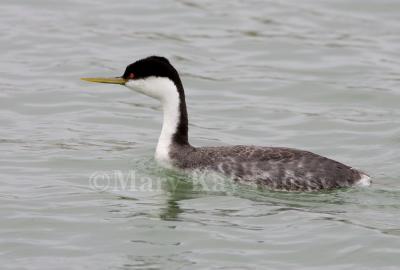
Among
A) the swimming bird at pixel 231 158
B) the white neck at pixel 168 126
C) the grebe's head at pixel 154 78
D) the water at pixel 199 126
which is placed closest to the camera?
the water at pixel 199 126

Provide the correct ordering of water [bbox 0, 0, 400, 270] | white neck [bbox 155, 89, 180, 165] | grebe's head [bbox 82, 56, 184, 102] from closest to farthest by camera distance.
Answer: water [bbox 0, 0, 400, 270] < grebe's head [bbox 82, 56, 184, 102] < white neck [bbox 155, 89, 180, 165]

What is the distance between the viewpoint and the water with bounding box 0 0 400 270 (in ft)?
33.7

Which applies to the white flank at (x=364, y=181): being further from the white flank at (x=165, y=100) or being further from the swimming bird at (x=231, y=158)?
the white flank at (x=165, y=100)

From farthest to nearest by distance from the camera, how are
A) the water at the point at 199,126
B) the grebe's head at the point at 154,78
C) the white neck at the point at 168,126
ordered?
1. the white neck at the point at 168,126
2. the grebe's head at the point at 154,78
3. the water at the point at 199,126

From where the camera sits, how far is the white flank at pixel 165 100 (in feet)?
40.9

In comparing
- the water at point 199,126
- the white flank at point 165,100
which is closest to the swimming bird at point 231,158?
the white flank at point 165,100

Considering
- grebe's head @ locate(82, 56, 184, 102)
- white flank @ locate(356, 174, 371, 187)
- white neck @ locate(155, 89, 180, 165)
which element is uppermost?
grebe's head @ locate(82, 56, 184, 102)

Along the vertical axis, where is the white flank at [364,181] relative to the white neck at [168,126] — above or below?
below

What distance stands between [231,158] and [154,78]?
1318mm

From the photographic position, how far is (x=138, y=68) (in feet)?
40.9

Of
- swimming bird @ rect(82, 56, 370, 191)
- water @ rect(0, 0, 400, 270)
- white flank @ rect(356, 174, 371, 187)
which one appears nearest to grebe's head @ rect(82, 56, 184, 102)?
swimming bird @ rect(82, 56, 370, 191)

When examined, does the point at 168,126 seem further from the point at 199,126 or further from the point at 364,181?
the point at 199,126

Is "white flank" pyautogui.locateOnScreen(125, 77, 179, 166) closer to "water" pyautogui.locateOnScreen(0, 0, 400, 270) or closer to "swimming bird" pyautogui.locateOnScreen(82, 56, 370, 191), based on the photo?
"swimming bird" pyautogui.locateOnScreen(82, 56, 370, 191)

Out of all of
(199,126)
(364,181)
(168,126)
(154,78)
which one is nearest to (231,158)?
(168,126)
